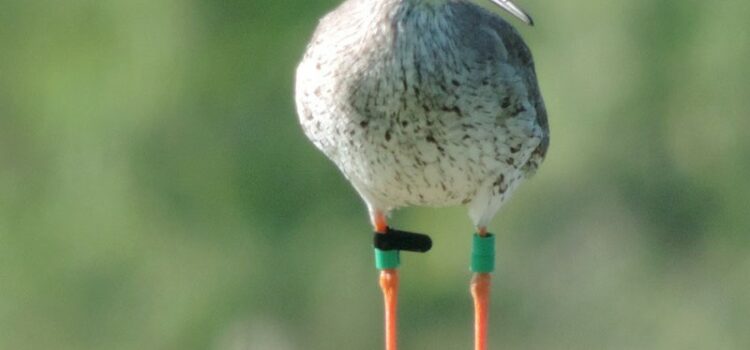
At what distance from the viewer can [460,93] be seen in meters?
7.22

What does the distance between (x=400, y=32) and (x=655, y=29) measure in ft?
19.4

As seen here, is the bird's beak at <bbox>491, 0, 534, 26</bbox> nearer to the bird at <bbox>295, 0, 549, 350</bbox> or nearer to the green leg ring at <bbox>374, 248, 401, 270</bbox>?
the bird at <bbox>295, 0, 549, 350</bbox>

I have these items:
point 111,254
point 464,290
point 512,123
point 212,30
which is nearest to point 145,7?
point 212,30

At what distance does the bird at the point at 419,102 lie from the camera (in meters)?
7.18

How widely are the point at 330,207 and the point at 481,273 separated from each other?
5.06 meters

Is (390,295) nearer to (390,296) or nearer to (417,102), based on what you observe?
(390,296)

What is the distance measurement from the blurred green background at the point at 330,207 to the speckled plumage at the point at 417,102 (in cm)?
490

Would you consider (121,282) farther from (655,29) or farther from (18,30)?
(655,29)

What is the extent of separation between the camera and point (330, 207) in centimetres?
1309

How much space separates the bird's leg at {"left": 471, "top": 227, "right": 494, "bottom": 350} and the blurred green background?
412 cm

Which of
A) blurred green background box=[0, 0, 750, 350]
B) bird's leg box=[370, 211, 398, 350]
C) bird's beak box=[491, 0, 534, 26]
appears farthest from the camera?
blurred green background box=[0, 0, 750, 350]

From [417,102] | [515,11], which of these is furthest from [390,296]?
[515,11]

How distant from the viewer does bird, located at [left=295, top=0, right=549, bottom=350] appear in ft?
23.5

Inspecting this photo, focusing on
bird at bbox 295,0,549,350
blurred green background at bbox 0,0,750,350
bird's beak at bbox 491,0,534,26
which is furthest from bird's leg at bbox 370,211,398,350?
blurred green background at bbox 0,0,750,350
